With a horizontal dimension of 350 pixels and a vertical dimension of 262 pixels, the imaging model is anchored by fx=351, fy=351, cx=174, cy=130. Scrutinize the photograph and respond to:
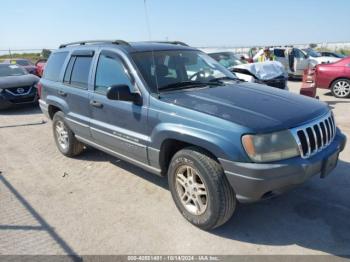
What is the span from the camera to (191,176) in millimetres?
3580

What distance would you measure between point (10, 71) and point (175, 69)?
363 inches

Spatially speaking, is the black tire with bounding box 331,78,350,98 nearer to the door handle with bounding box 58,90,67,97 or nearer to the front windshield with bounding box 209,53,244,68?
the front windshield with bounding box 209,53,244,68

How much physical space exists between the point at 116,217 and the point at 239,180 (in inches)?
62.4

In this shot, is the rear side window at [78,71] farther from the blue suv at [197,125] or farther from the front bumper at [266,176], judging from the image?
the front bumper at [266,176]

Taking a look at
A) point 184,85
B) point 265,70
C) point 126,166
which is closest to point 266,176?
point 184,85

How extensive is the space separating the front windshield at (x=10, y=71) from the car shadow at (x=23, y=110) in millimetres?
1217

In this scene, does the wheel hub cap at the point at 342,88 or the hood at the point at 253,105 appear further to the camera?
the wheel hub cap at the point at 342,88

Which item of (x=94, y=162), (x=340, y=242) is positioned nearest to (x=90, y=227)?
(x=94, y=162)

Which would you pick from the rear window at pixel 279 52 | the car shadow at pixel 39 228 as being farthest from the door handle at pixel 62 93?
the rear window at pixel 279 52

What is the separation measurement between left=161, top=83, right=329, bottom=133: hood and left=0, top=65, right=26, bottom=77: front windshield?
9.41m

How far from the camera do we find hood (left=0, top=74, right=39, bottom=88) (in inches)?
404

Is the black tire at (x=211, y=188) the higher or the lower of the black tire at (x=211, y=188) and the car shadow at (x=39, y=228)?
the higher

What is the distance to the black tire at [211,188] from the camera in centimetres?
325

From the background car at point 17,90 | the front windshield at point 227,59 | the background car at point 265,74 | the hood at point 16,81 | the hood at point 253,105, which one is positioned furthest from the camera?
the front windshield at point 227,59
